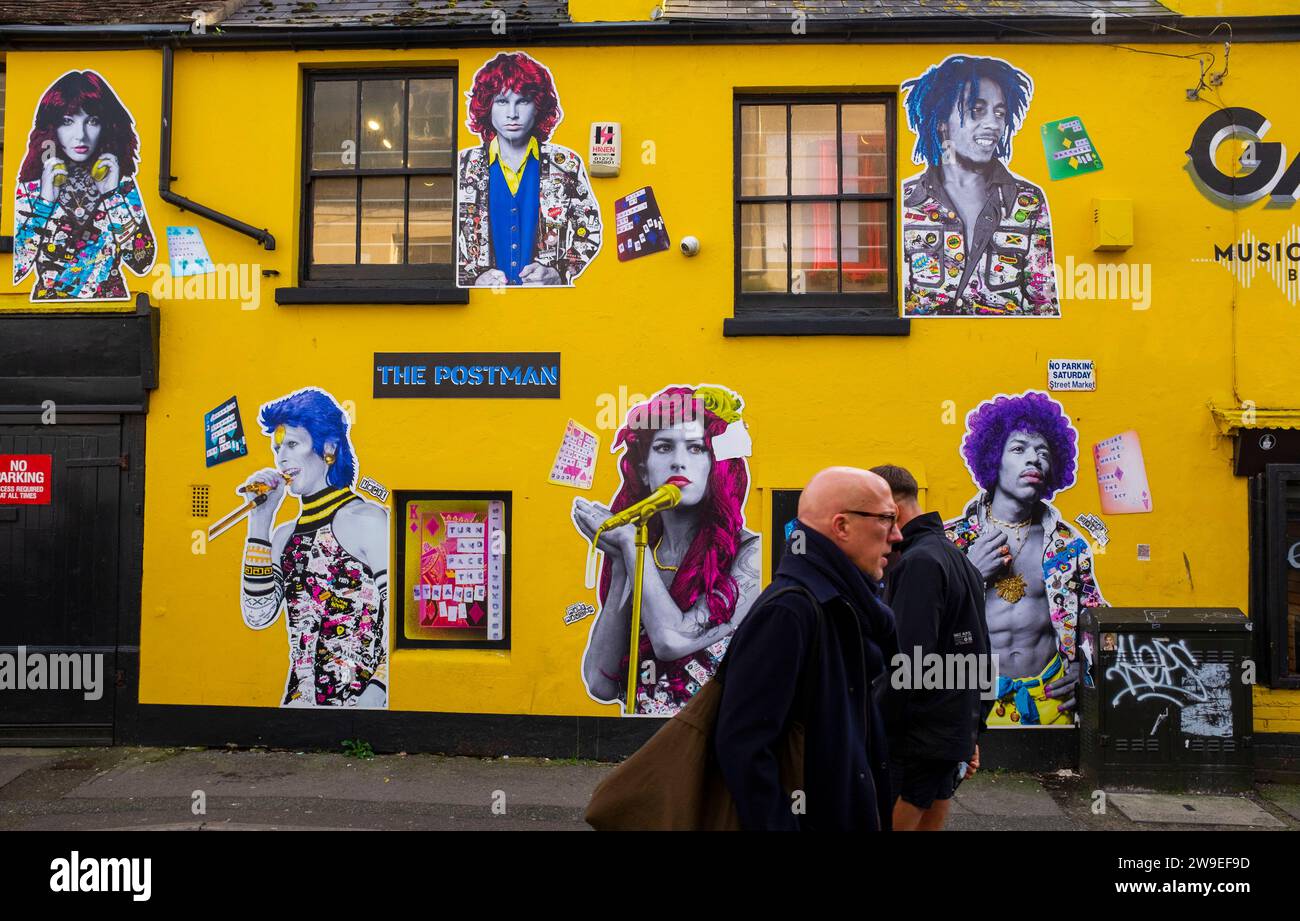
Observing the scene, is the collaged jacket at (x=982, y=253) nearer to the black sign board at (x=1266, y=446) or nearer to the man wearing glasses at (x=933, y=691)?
the black sign board at (x=1266, y=446)

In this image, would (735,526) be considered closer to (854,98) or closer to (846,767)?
(854,98)

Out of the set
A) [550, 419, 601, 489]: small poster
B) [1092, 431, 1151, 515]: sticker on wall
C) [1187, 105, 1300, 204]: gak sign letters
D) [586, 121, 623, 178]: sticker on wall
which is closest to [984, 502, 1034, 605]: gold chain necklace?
[1092, 431, 1151, 515]: sticker on wall

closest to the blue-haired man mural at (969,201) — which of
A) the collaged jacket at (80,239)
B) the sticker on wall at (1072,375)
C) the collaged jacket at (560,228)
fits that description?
the sticker on wall at (1072,375)

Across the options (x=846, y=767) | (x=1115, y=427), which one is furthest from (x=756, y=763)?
(x=1115, y=427)

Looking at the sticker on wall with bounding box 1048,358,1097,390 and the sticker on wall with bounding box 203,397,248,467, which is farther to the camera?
the sticker on wall with bounding box 203,397,248,467

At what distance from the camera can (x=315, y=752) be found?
303 inches

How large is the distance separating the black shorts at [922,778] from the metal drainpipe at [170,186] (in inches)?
244

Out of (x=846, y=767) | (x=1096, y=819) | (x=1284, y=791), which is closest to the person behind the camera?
(x=846, y=767)

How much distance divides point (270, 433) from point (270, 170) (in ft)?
6.97

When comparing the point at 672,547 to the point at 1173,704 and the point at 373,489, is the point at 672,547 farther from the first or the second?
the point at 1173,704

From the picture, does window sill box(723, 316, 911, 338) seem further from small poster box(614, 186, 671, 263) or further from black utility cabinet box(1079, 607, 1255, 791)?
black utility cabinet box(1079, 607, 1255, 791)

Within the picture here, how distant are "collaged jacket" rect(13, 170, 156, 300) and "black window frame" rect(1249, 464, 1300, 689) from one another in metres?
8.81

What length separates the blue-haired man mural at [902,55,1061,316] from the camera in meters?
7.53

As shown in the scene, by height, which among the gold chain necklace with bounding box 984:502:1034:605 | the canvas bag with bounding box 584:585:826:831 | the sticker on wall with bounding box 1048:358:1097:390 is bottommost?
the canvas bag with bounding box 584:585:826:831
